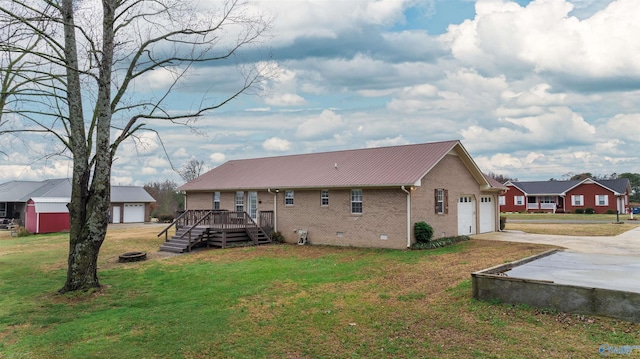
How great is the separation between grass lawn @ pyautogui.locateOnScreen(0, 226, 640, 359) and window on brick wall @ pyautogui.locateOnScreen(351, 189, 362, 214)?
16.0 ft

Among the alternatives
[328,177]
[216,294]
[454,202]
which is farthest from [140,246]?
[454,202]

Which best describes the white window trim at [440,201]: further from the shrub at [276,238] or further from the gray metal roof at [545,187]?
the gray metal roof at [545,187]

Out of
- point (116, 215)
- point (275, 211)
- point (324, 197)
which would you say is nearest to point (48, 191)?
point (116, 215)

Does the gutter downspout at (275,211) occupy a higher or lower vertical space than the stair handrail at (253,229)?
higher

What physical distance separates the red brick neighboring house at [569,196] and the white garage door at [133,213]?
4382 centimetres

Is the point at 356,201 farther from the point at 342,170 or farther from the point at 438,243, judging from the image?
the point at 438,243

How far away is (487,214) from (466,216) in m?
3.07

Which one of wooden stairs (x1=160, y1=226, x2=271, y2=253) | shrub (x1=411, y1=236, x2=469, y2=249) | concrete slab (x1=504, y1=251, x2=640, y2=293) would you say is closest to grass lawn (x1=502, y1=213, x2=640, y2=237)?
shrub (x1=411, y1=236, x2=469, y2=249)

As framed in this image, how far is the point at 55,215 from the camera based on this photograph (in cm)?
3366

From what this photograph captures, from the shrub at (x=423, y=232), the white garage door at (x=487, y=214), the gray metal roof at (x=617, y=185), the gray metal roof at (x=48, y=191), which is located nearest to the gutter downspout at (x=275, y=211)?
the shrub at (x=423, y=232)

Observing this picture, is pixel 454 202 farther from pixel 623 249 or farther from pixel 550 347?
pixel 550 347

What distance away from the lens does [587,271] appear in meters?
10.3

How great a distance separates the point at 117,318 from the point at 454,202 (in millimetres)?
16646

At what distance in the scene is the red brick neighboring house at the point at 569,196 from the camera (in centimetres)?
4772
